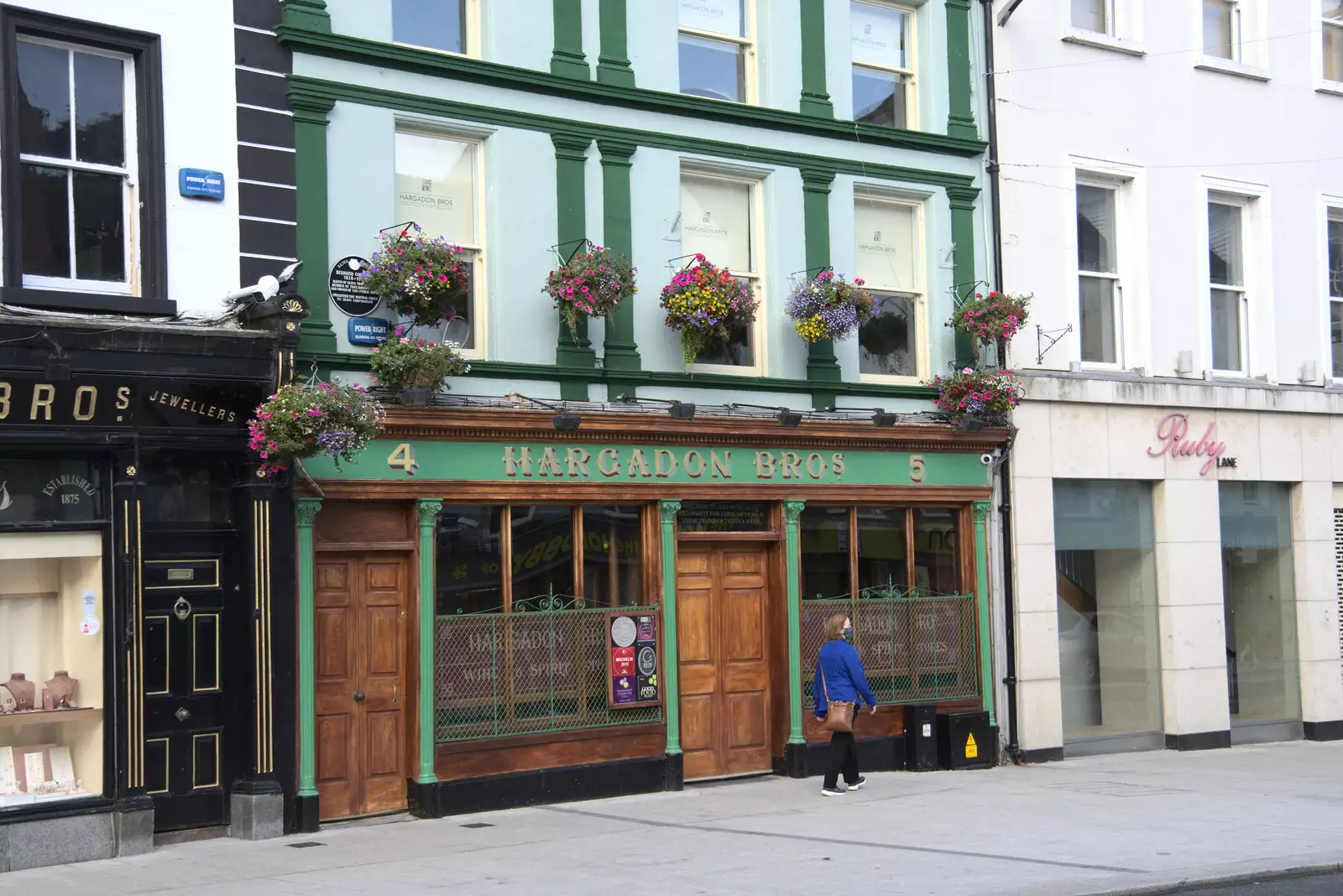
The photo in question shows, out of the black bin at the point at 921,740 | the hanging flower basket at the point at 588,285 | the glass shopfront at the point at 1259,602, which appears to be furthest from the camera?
the glass shopfront at the point at 1259,602

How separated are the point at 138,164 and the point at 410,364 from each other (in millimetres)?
2691

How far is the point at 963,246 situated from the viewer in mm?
17812

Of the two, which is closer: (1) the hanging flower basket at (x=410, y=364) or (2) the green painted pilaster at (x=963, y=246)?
(1) the hanging flower basket at (x=410, y=364)

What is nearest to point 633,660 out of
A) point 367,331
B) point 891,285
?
point 367,331

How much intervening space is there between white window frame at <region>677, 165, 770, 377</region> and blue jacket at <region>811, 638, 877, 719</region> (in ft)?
10.0

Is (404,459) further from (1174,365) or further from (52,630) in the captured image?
(1174,365)

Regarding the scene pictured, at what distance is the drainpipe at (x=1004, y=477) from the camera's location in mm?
17594

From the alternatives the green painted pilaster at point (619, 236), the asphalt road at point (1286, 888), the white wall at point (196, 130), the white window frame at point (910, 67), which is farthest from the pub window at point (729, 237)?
the asphalt road at point (1286, 888)

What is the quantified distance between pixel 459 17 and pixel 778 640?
22.6 ft

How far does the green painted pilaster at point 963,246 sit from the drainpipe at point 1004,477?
30cm

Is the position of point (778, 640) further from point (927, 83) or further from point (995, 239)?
point (927, 83)

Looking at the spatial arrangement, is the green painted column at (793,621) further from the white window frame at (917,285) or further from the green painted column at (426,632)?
the green painted column at (426,632)

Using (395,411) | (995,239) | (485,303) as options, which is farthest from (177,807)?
(995,239)

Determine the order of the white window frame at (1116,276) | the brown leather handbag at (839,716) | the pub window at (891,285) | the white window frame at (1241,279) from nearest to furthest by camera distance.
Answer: the brown leather handbag at (839,716)
the pub window at (891,285)
the white window frame at (1116,276)
the white window frame at (1241,279)
